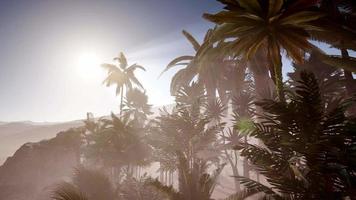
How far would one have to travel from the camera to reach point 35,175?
3619cm

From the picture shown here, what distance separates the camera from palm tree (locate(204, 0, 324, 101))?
8367mm

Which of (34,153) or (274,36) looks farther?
(34,153)

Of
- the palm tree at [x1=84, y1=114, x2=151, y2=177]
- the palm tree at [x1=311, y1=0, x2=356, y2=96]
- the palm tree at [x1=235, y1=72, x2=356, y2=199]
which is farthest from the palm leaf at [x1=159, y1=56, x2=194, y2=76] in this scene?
the palm tree at [x1=235, y1=72, x2=356, y2=199]

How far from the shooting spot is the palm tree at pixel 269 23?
8.37 meters

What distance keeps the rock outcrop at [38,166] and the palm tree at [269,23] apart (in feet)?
97.8

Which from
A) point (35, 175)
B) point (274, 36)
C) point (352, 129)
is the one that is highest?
point (274, 36)

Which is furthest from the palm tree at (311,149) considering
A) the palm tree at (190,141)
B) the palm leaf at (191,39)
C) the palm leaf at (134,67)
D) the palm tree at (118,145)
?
the palm leaf at (134,67)

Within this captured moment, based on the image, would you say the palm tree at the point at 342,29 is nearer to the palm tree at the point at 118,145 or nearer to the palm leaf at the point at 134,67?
the palm tree at the point at 118,145

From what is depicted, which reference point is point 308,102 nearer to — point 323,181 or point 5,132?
point 323,181

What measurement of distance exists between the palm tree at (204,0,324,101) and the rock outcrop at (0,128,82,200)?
2981 centimetres

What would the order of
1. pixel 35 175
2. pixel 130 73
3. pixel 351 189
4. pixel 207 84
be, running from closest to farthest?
pixel 351 189 → pixel 207 84 → pixel 35 175 → pixel 130 73

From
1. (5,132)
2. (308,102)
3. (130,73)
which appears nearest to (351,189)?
Answer: (308,102)

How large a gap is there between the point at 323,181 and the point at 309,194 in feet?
1.37

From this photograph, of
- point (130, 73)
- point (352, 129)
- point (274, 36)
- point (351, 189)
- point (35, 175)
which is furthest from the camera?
point (130, 73)
